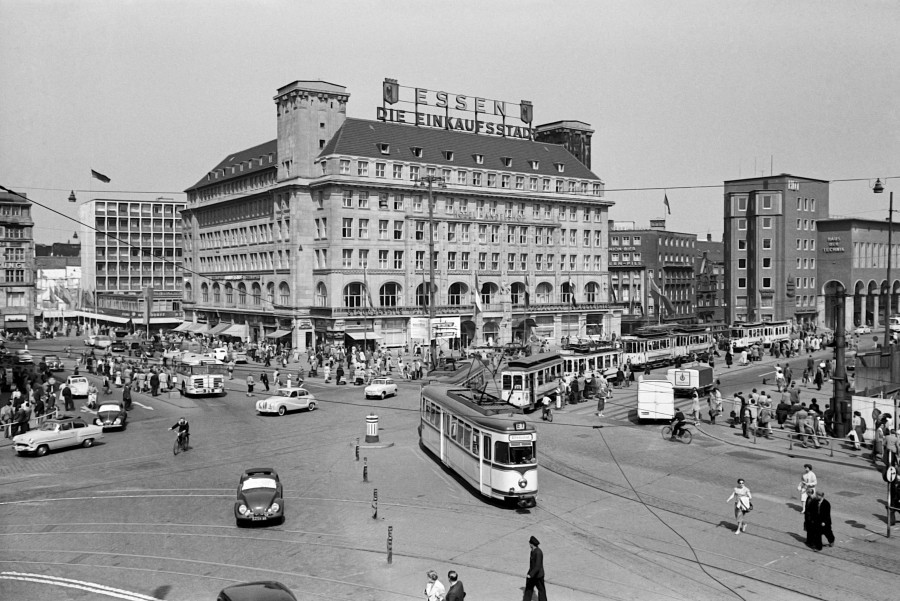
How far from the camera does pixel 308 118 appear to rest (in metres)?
82.9

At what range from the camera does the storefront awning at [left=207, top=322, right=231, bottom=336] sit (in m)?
99.9

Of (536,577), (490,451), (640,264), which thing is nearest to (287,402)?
(490,451)

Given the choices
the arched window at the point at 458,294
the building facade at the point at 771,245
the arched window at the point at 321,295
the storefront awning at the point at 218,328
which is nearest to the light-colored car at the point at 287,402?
the arched window at the point at 321,295

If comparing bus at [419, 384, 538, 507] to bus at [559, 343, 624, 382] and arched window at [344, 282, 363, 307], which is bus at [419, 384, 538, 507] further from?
arched window at [344, 282, 363, 307]

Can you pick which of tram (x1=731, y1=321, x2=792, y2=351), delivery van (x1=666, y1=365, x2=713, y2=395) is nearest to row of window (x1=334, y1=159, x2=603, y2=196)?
tram (x1=731, y1=321, x2=792, y2=351)

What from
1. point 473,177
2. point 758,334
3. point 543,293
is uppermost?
point 473,177

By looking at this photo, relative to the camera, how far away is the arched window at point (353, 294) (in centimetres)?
8062

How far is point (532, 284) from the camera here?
94812 mm

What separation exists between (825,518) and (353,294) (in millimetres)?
63647

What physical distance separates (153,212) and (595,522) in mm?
147639

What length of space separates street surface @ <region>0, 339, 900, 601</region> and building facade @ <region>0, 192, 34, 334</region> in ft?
325

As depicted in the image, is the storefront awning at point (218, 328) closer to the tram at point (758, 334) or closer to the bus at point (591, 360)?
the bus at point (591, 360)

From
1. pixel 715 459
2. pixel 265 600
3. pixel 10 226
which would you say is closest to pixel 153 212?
pixel 10 226

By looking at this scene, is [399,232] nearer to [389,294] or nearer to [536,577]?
[389,294]
